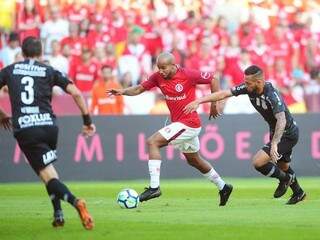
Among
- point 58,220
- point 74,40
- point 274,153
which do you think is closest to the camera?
point 58,220

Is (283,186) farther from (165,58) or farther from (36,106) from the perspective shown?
(36,106)

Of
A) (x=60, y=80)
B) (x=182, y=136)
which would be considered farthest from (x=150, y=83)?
(x=60, y=80)

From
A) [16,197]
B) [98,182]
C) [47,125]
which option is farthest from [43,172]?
[98,182]

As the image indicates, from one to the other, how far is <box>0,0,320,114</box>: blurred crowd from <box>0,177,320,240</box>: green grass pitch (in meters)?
5.31

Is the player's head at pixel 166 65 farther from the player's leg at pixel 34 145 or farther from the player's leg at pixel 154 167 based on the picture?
the player's leg at pixel 34 145

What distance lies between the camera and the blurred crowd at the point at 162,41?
2445cm

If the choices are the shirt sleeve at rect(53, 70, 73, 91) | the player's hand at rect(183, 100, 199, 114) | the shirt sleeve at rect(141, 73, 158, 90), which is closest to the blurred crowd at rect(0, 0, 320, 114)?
the shirt sleeve at rect(141, 73, 158, 90)

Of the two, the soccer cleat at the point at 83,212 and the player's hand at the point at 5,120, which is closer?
the soccer cleat at the point at 83,212

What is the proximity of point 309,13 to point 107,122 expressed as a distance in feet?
25.0

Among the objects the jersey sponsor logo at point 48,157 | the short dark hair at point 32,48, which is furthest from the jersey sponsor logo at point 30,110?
the short dark hair at point 32,48

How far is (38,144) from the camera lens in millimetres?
11789

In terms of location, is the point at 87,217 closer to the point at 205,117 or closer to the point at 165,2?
the point at 205,117

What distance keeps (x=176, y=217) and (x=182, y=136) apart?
2.45 m

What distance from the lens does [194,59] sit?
25328 mm
